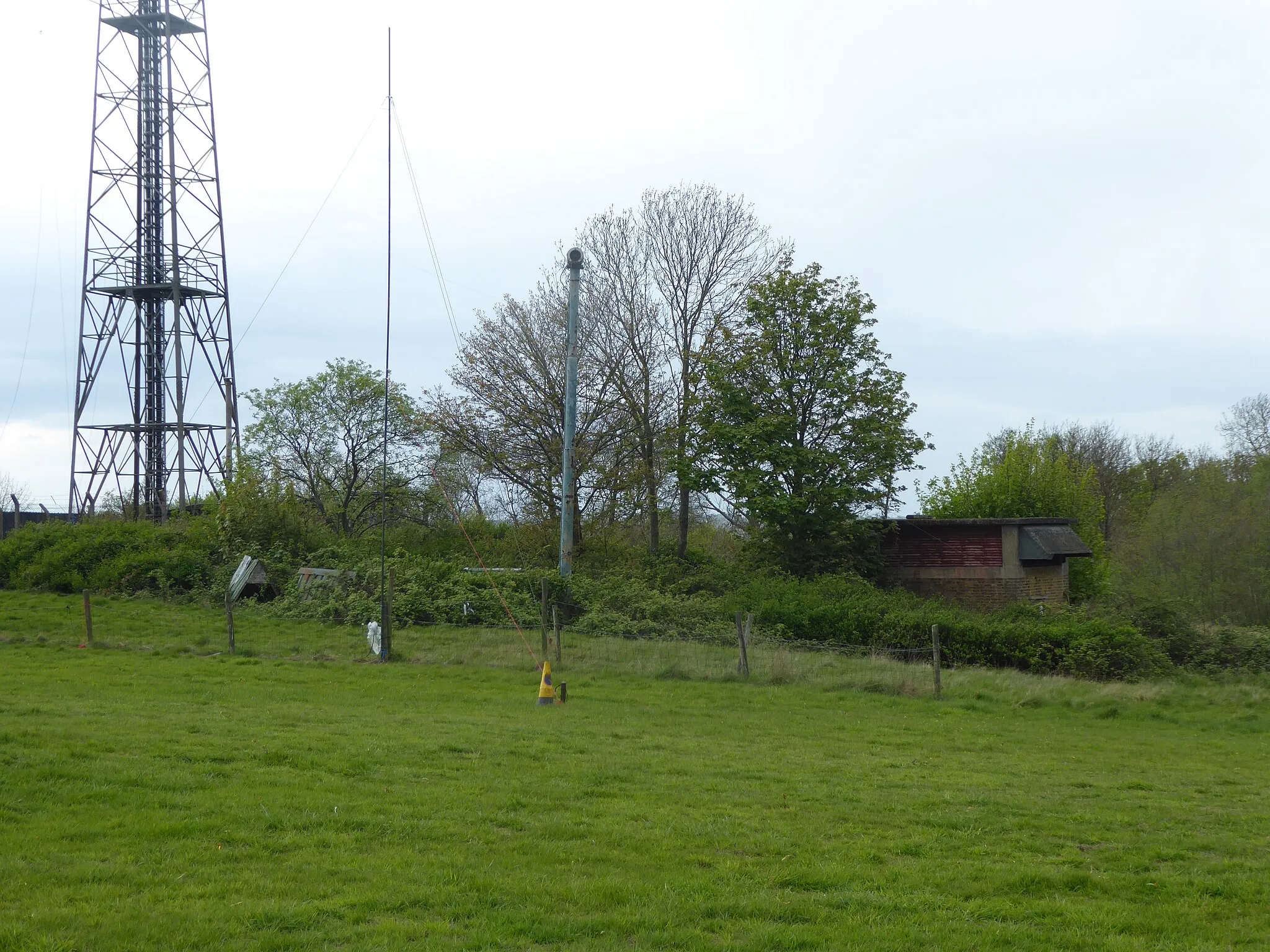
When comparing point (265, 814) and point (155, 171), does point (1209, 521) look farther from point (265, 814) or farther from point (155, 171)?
point (155, 171)

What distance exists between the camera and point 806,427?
34.8 m

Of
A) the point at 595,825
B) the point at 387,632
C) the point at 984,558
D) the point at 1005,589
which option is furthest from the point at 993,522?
the point at 595,825

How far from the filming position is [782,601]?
28.8 metres

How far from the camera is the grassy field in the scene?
6.00 meters

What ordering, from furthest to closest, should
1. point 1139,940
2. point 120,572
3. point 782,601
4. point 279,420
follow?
point 279,420 → point 120,572 → point 782,601 → point 1139,940

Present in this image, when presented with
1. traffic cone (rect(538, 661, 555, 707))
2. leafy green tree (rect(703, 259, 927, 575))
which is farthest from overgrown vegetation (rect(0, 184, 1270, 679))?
traffic cone (rect(538, 661, 555, 707))

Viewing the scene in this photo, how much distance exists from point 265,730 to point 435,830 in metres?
4.96

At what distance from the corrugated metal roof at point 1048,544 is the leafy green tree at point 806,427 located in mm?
4393

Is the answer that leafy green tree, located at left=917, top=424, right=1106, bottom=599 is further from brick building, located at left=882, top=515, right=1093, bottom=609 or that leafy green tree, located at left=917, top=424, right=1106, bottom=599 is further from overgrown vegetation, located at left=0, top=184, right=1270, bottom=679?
brick building, located at left=882, top=515, right=1093, bottom=609

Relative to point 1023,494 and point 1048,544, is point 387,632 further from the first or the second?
point 1023,494

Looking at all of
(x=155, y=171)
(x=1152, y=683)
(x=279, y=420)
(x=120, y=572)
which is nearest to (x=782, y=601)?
(x=1152, y=683)

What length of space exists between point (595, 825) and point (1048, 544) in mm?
26728

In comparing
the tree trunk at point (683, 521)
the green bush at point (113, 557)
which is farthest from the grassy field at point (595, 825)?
the tree trunk at point (683, 521)

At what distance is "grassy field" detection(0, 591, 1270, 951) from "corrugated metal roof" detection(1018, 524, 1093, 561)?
14.4 meters
